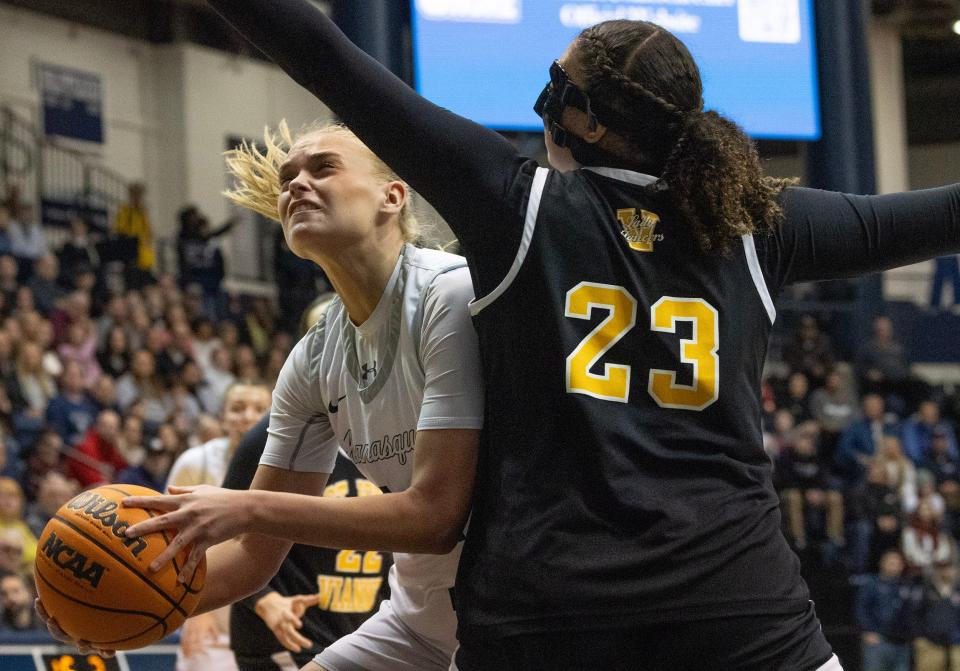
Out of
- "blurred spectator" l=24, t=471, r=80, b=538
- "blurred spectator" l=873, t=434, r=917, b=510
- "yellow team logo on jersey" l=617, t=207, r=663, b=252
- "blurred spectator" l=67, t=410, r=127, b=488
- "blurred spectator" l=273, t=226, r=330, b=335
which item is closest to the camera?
"yellow team logo on jersey" l=617, t=207, r=663, b=252

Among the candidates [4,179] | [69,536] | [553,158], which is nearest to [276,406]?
[69,536]

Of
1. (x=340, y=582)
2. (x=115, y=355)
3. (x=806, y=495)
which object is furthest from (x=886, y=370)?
(x=340, y=582)

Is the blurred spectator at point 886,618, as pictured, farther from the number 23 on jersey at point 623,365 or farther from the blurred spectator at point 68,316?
the number 23 on jersey at point 623,365

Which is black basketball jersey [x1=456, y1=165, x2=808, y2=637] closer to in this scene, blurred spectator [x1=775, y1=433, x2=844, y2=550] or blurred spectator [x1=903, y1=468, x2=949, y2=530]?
blurred spectator [x1=775, y1=433, x2=844, y2=550]

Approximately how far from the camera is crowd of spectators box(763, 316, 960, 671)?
960 cm

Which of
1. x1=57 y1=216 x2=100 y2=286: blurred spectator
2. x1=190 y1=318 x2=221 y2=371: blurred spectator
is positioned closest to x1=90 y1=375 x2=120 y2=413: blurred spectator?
x1=190 y1=318 x2=221 y2=371: blurred spectator

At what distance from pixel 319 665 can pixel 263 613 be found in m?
1.39

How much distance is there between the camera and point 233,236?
18078 mm

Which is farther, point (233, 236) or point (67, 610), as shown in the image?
point (233, 236)

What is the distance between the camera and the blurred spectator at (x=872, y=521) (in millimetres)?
10797

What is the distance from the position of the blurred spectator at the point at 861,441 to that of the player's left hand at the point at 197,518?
10101 mm

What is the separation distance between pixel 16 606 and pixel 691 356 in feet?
18.5

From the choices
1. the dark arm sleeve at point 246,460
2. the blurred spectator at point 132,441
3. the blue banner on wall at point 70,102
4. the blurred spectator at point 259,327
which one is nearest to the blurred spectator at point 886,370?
the blurred spectator at point 259,327

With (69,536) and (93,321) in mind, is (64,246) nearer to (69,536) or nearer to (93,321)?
(93,321)
